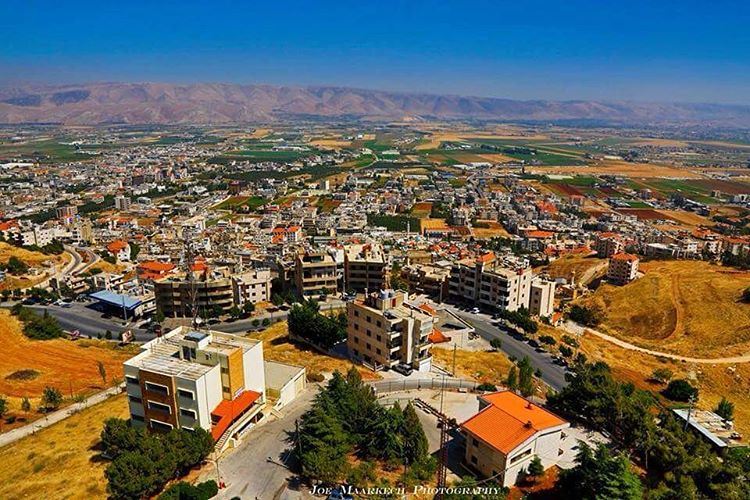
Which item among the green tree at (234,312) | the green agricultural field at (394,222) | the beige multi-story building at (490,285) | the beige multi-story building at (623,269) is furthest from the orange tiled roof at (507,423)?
the green agricultural field at (394,222)

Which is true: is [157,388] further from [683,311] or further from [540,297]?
[683,311]

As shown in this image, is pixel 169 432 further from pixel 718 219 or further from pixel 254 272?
pixel 718 219

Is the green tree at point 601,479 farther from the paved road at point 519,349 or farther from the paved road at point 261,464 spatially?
the paved road at point 519,349

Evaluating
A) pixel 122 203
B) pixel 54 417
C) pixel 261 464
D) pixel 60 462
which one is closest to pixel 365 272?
pixel 54 417

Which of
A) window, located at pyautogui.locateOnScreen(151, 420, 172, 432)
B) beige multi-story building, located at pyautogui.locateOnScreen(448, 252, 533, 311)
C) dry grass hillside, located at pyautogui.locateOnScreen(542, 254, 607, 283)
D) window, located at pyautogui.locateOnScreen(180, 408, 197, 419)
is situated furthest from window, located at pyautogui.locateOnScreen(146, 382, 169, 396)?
dry grass hillside, located at pyautogui.locateOnScreen(542, 254, 607, 283)

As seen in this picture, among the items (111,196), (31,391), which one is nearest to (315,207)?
(111,196)

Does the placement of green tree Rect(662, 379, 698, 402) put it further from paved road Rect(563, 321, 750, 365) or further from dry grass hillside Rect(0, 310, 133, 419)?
dry grass hillside Rect(0, 310, 133, 419)
